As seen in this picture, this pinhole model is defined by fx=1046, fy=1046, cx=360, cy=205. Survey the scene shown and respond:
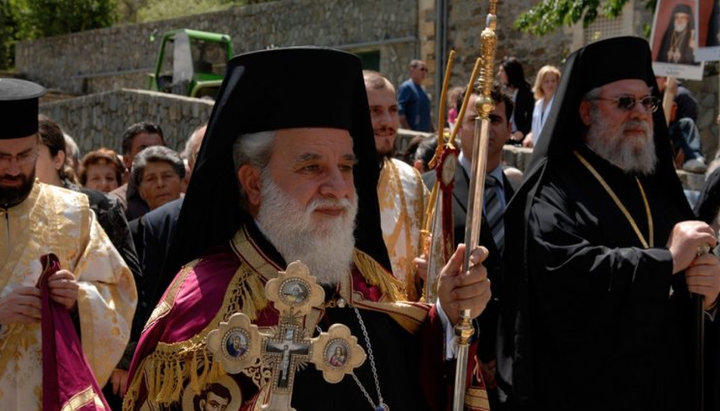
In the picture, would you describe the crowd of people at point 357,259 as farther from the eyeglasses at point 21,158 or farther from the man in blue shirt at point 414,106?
the man in blue shirt at point 414,106

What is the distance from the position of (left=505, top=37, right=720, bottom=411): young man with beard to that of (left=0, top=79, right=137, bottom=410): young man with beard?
5.94ft

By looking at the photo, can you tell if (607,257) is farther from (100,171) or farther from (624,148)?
(100,171)

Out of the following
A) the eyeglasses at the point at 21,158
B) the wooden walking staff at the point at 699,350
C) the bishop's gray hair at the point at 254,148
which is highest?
the bishop's gray hair at the point at 254,148

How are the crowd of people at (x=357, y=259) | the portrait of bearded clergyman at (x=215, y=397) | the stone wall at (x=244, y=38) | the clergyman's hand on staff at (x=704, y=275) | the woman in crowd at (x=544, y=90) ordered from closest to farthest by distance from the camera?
the portrait of bearded clergyman at (x=215, y=397) → the crowd of people at (x=357, y=259) → the clergyman's hand on staff at (x=704, y=275) → the woman in crowd at (x=544, y=90) → the stone wall at (x=244, y=38)

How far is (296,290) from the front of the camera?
2.83 metres

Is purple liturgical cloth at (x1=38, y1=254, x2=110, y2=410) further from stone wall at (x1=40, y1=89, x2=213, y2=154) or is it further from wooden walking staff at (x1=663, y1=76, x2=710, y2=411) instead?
stone wall at (x1=40, y1=89, x2=213, y2=154)

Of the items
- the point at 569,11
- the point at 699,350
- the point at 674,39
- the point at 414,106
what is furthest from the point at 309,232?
the point at 414,106

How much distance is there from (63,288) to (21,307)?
0.18 meters

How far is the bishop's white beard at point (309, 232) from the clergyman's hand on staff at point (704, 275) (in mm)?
1897

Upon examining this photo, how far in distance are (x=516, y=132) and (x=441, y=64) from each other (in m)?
9.45

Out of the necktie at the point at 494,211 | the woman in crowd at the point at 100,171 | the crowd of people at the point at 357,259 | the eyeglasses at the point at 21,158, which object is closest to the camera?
the crowd of people at the point at 357,259

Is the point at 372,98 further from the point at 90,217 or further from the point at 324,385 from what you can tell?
the point at 324,385

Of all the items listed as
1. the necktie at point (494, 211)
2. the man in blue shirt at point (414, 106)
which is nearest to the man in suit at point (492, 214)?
the necktie at point (494, 211)

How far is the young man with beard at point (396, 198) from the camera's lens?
4.98 meters
